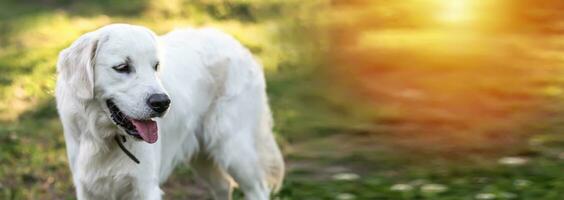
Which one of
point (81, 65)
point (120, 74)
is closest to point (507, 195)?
point (120, 74)

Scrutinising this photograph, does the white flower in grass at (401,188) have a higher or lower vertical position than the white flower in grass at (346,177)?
higher

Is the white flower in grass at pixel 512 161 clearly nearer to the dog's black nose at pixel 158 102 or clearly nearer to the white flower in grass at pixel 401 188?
the white flower in grass at pixel 401 188

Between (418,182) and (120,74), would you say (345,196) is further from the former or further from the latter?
(120,74)

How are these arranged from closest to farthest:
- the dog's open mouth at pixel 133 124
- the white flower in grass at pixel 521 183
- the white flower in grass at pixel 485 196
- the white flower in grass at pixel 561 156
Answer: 1. the dog's open mouth at pixel 133 124
2. the white flower in grass at pixel 485 196
3. the white flower in grass at pixel 521 183
4. the white flower in grass at pixel 561 156

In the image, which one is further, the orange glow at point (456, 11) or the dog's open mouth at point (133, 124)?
the orange glow at point (456, 11)

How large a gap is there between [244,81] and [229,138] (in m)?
0.34

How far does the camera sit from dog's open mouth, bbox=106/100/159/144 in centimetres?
451

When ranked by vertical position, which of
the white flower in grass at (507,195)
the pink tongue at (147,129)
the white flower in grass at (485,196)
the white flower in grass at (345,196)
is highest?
the pink tongue at (147,129)

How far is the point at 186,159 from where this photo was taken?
565 cm

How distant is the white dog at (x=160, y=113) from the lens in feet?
14.6

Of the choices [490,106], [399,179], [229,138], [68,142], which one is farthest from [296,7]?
[68,142]

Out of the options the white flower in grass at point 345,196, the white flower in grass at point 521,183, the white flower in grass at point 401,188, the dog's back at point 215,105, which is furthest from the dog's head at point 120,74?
the white flower in grass at point 521,183

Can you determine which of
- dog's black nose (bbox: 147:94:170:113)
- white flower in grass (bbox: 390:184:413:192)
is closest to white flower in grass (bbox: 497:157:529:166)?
white flower in grass (bbox: 390:184:413:192)

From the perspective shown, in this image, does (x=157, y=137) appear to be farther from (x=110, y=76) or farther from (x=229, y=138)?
(x=229, y=138)
